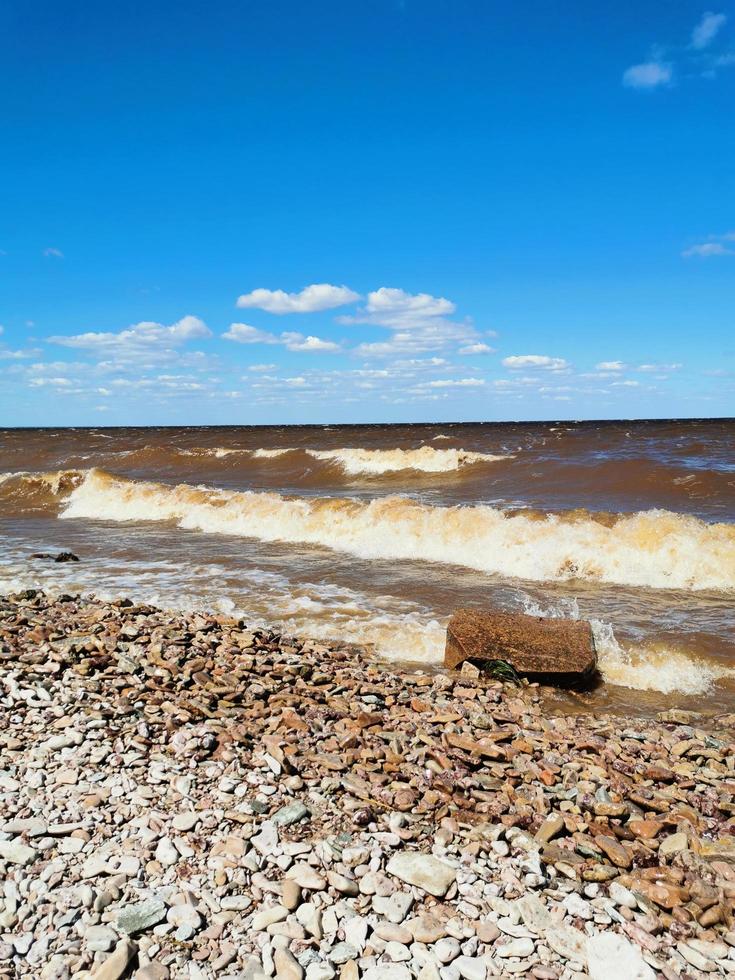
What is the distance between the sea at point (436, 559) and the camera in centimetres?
767

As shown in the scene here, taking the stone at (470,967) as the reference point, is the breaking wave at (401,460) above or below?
above

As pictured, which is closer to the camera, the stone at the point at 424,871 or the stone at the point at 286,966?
the stone at the point at 286,966

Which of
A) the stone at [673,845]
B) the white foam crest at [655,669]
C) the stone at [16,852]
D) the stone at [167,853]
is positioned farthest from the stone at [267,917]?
the white foam crest at [655,669]

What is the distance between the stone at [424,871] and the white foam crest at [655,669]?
4.02 m

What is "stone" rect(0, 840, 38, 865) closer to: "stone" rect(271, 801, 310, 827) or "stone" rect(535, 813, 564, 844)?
"stone" rect(271, 801, 310, 827)

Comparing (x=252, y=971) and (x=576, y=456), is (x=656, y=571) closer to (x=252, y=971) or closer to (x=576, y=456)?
(x=252, y=971)

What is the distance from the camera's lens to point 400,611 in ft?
29.6

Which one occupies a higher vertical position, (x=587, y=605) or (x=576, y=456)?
(x=576, y=456)

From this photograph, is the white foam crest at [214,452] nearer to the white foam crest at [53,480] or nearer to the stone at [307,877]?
the white foam crest at [53,480]

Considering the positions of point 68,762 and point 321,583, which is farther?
point 321,583

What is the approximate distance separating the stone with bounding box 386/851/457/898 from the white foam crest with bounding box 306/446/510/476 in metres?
26.8

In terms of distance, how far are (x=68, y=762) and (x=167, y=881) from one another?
140cm

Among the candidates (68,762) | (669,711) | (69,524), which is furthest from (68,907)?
(69,524)

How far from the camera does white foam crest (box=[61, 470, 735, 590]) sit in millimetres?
11438
